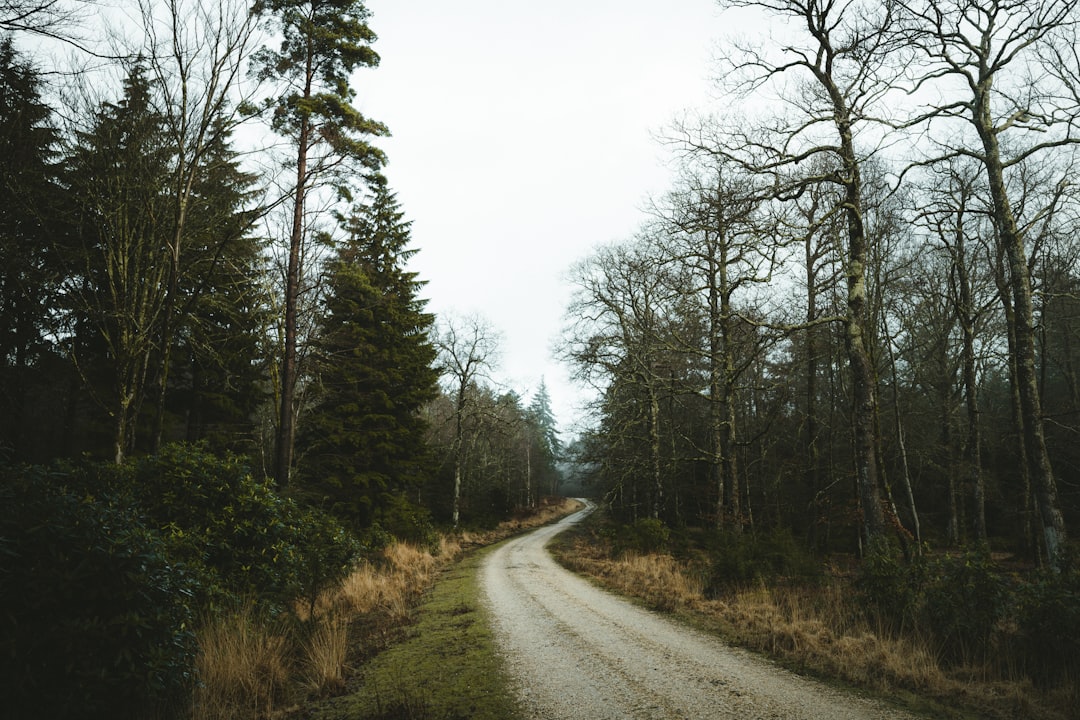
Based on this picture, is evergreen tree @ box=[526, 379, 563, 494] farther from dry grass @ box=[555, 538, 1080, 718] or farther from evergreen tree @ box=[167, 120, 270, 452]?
dry grass @ box=[555, 538, 1080, 718]

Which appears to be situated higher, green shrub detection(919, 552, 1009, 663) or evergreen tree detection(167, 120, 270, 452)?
evergreen tree detection(167, 120, 270, 452)

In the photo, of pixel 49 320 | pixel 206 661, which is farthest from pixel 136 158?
pixel 206 661

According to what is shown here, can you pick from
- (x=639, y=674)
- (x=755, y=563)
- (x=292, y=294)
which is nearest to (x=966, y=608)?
(x=639, y=674)

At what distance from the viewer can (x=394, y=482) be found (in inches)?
765

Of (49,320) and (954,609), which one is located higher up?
(49,320)

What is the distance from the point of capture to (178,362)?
1795cm

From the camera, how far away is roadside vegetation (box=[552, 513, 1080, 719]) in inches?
177

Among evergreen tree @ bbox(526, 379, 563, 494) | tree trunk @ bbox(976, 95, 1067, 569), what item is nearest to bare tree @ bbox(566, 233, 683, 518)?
tree trunk @ bbox(976, 95, 1067, 569)

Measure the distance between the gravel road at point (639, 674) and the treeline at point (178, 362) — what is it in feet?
10.1

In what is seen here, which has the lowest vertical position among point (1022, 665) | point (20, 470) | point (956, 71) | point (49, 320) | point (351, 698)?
point (351, 698)

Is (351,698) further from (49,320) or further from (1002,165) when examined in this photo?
(49,320)

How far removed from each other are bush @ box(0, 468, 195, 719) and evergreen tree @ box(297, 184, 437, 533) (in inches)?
482

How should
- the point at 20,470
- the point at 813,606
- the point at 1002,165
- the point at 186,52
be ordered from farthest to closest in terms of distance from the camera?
the point at 186,52, the point at 1002,165, the point at 813,606, the point at 20,470

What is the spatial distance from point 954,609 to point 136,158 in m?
15.9
